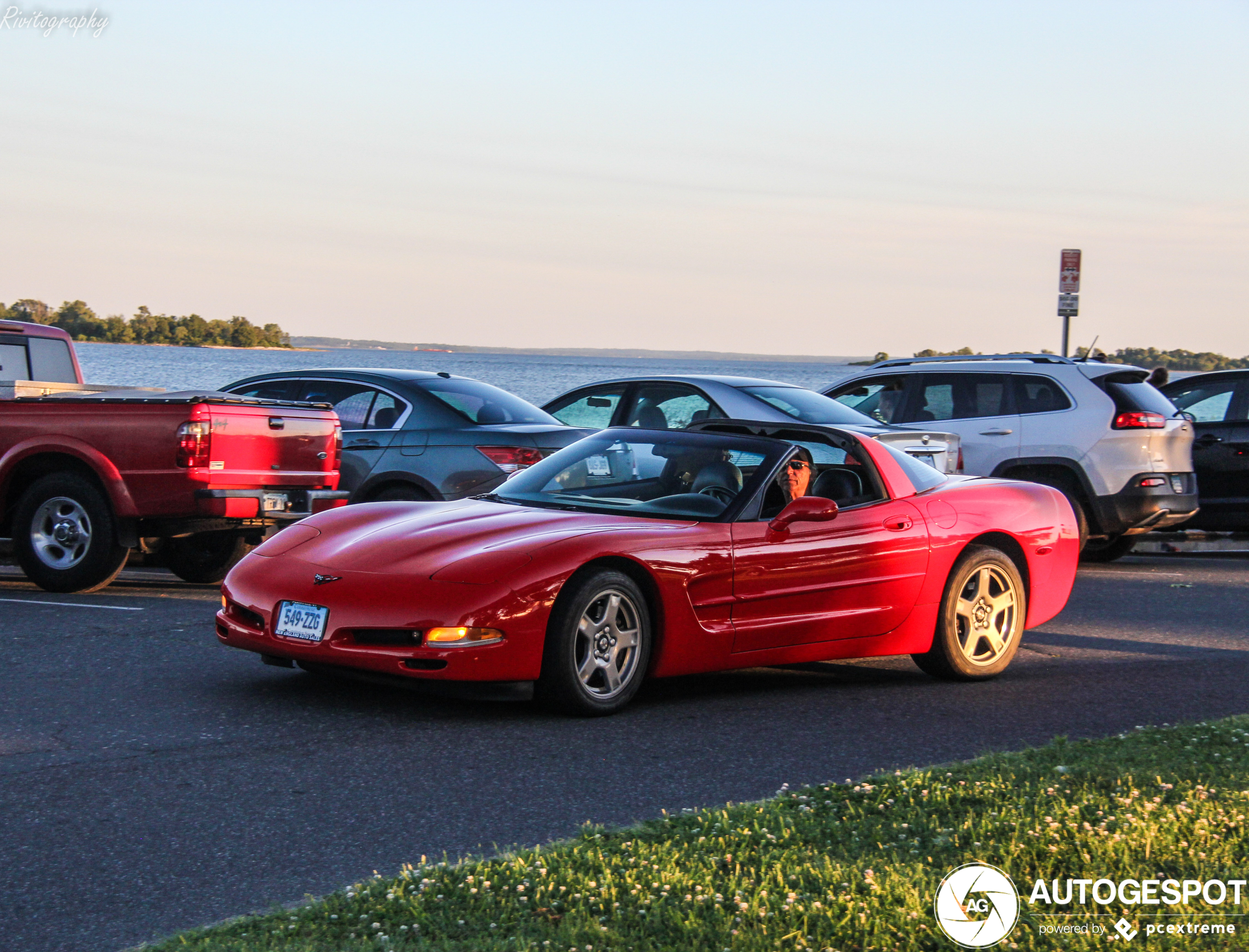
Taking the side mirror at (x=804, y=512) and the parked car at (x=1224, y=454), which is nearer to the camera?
the side mirror at (x=804, y=512)

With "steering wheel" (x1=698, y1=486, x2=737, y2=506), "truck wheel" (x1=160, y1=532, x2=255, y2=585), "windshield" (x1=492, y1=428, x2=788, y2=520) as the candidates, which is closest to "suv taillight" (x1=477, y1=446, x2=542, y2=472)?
"truck wheel" (x1=160, y1=532, x2=255, y2=585)

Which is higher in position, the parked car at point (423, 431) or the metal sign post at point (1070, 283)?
the metal sign post at point (1070, 283)

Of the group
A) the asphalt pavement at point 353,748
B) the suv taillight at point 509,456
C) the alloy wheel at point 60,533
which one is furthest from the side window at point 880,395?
the alloy wheel at point 60,533

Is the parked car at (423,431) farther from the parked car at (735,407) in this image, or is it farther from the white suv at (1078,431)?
the white suv at (1078,431)

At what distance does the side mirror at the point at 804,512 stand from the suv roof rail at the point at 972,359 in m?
6.96

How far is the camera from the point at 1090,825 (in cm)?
444

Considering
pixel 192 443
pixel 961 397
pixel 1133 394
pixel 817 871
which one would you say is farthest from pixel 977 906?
pixel 961 397

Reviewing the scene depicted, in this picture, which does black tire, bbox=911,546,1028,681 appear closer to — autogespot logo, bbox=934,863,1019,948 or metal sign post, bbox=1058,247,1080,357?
autogespot logo, bbox=934,863,1019,948

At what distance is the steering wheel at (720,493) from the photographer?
7.10 m

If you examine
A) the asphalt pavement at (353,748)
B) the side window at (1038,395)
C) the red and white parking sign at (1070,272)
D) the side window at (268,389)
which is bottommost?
the asphalt pavement at (353,748)

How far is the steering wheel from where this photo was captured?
710 centimetres

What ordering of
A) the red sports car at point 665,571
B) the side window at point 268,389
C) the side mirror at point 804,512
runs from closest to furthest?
the red sports car at point 665,571
the side mirror at point 804,512
the side window at point 268,389

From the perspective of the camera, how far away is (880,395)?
14094 mm

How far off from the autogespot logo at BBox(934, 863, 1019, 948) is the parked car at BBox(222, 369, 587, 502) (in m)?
7.21
